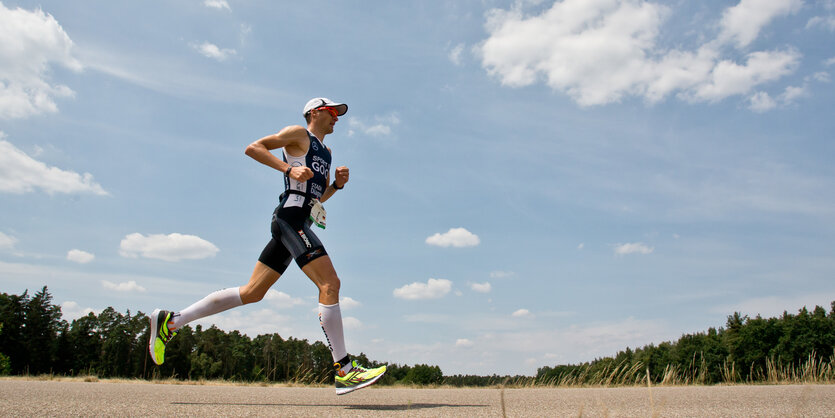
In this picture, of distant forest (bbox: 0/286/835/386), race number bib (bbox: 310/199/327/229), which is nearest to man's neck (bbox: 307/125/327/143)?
race number bib (bbox: 310/199/327/229)

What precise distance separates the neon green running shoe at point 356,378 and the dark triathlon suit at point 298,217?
1.18 metres

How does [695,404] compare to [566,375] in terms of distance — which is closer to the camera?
[695,404]

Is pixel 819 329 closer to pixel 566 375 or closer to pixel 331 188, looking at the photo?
pixel 566 375

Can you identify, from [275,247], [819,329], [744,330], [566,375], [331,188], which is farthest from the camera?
[744,330]

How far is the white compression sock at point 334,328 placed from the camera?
198 inches

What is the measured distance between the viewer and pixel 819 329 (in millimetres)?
55625

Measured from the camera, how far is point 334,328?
5062 mm

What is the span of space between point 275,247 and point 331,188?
1.02 m

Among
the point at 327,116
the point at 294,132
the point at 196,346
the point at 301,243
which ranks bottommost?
the point at 196,346

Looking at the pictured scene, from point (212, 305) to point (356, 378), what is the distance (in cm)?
203

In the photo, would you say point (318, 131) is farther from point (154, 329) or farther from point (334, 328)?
point (154, 329)

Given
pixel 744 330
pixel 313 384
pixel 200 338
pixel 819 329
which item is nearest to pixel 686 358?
pixel 744 330

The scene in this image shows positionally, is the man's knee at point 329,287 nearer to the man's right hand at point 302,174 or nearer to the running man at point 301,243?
the running man at point 301,243

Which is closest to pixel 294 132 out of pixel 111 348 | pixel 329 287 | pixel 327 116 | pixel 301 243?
pixel 327 116
